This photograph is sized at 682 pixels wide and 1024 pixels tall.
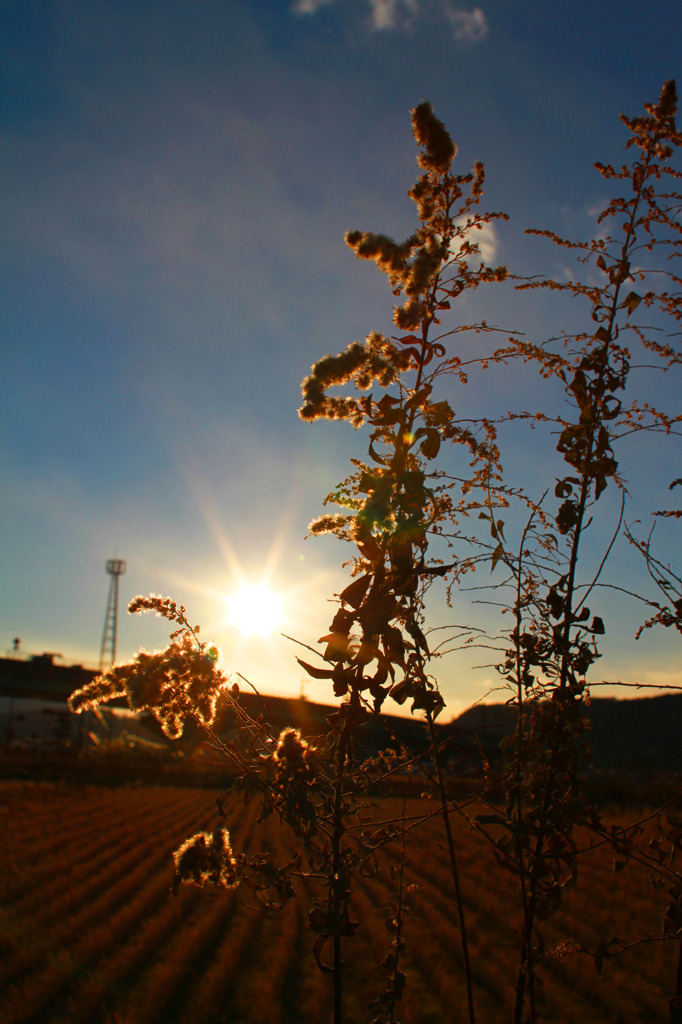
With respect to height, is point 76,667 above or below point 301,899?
above

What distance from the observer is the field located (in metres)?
6.38

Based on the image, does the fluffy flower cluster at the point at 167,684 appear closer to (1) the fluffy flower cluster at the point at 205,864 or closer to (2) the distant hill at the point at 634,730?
(1) the fluffy flower cluster at the point at 205,864

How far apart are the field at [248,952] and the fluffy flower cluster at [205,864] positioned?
7.32ft

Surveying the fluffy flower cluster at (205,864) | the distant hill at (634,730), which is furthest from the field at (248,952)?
the distant hill at (634,730)

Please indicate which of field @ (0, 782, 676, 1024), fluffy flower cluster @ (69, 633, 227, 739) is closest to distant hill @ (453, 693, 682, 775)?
field @ (0, 782, 676, 1024)

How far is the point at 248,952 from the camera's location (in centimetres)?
822

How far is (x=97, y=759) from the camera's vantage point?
1801 inches

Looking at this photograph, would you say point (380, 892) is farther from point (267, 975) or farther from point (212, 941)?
point (267, 975)

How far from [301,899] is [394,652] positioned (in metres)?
10.8

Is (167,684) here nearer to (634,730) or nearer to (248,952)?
(248,952)

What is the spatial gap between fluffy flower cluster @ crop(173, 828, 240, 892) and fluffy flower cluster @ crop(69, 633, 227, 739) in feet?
1.08

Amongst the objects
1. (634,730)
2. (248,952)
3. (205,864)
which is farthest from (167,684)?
(634,730)

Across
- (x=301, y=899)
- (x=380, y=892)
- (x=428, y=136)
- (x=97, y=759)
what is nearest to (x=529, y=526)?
(x=428, y=136)

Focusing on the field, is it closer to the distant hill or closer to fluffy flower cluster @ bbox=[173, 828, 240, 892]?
fluffy flower cluster @ bbox=[173, 828, 240, 892]
